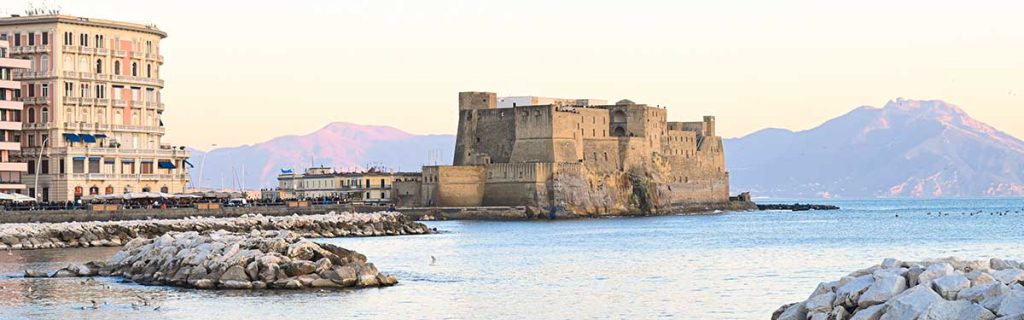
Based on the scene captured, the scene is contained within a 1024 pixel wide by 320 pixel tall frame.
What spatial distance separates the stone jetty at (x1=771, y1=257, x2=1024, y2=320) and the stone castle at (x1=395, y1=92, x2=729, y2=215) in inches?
2877

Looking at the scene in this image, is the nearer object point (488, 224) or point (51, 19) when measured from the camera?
point (51, 19)

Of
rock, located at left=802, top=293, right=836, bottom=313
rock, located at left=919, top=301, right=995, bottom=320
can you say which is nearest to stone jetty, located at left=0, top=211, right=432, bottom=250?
rock, located at left=802, top=293, right=836, bottom=313

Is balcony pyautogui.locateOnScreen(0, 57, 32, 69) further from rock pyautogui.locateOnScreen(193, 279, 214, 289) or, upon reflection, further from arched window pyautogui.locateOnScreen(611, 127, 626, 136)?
arched window pyautogui.locateOnScreen(611, 127, 626, 136)

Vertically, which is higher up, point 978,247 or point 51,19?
point 51,19

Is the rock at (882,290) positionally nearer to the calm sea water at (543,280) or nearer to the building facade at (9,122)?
the calm sea water at (543,280)

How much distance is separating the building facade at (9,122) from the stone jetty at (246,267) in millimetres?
30006

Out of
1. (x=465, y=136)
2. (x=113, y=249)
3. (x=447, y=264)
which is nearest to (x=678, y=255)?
(x=447, y=264)

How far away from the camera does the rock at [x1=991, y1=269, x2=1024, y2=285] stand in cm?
1952

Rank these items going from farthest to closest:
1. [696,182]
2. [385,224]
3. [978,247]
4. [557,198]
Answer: [696,182] → [557,198] → [385,224] → [978,247]

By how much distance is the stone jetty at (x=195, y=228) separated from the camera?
47938mm

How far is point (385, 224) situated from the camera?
65.1 metres

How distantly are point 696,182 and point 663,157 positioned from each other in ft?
24.7

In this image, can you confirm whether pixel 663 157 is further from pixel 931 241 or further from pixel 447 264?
pixel 447 264

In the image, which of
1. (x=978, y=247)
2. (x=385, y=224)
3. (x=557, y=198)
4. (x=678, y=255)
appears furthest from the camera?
(x=557, y=198)
